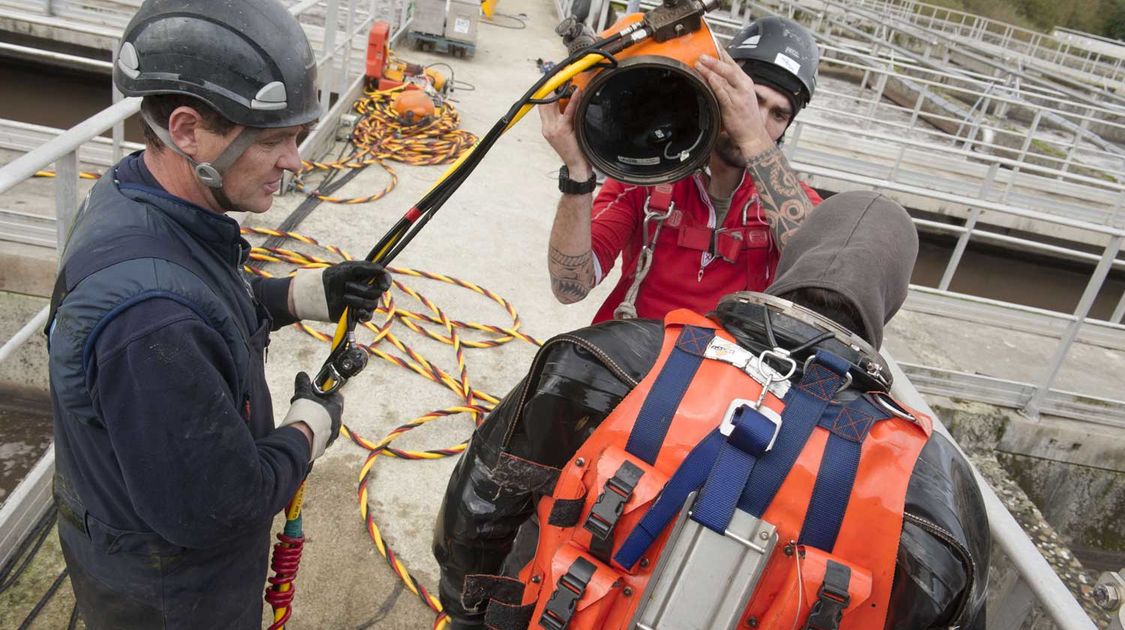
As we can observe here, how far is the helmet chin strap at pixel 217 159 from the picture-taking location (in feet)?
4.67

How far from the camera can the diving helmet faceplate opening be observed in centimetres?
172

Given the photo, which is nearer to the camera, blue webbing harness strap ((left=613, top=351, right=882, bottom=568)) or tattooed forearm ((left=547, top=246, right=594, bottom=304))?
blue webbing harness strap ((left=613, top=351, right=882, bottom=568))

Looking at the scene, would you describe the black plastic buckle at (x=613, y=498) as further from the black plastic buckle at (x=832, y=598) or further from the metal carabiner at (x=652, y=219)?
the metal carabiner at (x=652, y=219)

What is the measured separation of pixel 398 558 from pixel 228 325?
5.53ft

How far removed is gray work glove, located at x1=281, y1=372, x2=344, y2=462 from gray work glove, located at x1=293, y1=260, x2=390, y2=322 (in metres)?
0.19

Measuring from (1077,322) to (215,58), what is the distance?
5.35 m

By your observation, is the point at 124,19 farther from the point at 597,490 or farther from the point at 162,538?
the point at 597,490

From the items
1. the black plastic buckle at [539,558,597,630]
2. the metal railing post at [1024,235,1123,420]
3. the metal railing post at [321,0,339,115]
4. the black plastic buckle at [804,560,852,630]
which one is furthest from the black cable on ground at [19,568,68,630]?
the metal railing post at [1024,235,1123,420]

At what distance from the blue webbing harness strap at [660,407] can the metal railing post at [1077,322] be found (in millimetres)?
4496

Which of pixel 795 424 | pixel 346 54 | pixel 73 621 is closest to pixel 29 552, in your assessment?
pixel 73 621

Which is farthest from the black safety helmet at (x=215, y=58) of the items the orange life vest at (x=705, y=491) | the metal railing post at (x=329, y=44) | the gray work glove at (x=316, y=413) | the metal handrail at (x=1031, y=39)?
the metal handrail at (x=1031, y=39)

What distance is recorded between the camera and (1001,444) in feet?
18.0

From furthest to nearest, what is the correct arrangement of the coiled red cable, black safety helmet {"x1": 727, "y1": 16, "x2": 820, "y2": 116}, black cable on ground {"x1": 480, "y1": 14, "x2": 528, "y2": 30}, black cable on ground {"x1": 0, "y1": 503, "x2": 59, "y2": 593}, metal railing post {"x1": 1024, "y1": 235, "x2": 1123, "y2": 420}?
black cable on ground {"x1": 480, "y1": 14, "x2": 528, "y2": 30} < metal railing post {"x1": 1024, "y1": 235, "x2": 1123, "y2": 420} < black cable on ground {"x1": 0, "y1": 503, "x2": 59, "y2": 593} < black safety helmet {"x1": 727, "y1": 16, "x2": 820, "y2": 116} < the coiled red cable

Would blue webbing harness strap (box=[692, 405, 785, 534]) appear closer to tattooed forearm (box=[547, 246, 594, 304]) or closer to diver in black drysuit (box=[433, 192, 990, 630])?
diver in black drysuit (box=[433, 192, 990, 630])
